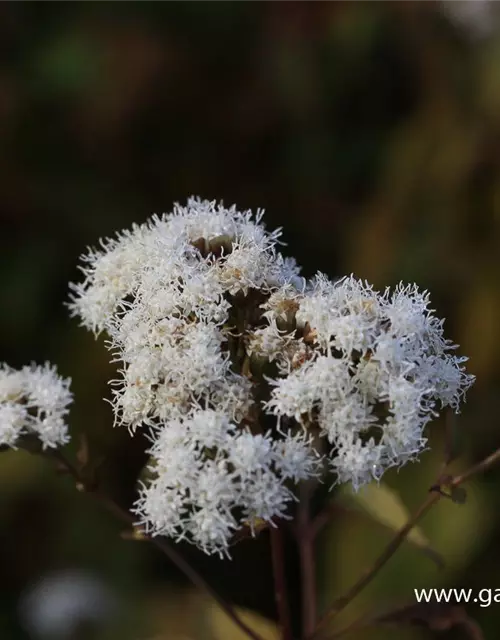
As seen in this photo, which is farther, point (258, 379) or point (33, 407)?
point (33, 407)

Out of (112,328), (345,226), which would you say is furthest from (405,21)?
(112,328)

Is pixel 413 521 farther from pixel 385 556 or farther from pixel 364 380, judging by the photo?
pixel 364 380

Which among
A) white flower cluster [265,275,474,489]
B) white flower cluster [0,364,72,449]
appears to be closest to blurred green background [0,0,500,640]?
white flower cluster [265,275,474,489]

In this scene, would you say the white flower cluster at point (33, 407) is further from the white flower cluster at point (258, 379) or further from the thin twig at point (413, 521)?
the thin twig at point (413, 521)

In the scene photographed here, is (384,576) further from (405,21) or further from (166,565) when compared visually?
(405,21)

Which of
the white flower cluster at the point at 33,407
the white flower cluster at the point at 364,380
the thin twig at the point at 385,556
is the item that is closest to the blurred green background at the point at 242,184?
the thin twig at the point at 385,556

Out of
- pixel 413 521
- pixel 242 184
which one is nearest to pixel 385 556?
pixel 413 521

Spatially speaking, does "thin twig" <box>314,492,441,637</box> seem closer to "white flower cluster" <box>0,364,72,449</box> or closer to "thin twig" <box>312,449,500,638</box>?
"thin twig" <box>312,449,500,638</box>
